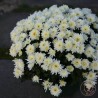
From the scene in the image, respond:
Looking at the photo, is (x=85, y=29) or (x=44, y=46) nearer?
(x=44, y=46)

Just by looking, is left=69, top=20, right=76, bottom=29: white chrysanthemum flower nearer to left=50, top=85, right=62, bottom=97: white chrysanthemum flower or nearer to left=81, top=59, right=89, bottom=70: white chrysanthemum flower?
left=81, top=59, right=89, bottom=70: white chrysanthemum flower

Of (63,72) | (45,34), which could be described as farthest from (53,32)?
(63,72)

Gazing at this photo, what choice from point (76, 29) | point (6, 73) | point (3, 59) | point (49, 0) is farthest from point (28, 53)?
point (49, 0)

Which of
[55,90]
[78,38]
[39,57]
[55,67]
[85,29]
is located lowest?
[55,90]

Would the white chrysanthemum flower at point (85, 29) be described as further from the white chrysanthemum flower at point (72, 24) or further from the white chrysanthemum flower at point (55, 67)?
the white chrysanthemum flower at point (55, 67)

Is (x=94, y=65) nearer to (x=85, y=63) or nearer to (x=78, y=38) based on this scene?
(x=85, y=63)

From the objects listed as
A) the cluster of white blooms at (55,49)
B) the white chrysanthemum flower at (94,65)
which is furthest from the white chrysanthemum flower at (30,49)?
the white chrysanthemum flower at (94,65)

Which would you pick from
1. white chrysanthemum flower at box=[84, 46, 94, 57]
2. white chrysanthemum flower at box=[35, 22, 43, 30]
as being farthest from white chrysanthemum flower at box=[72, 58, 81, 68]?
white chrysanthemum flower at box=[35, 22, 43, 30]
